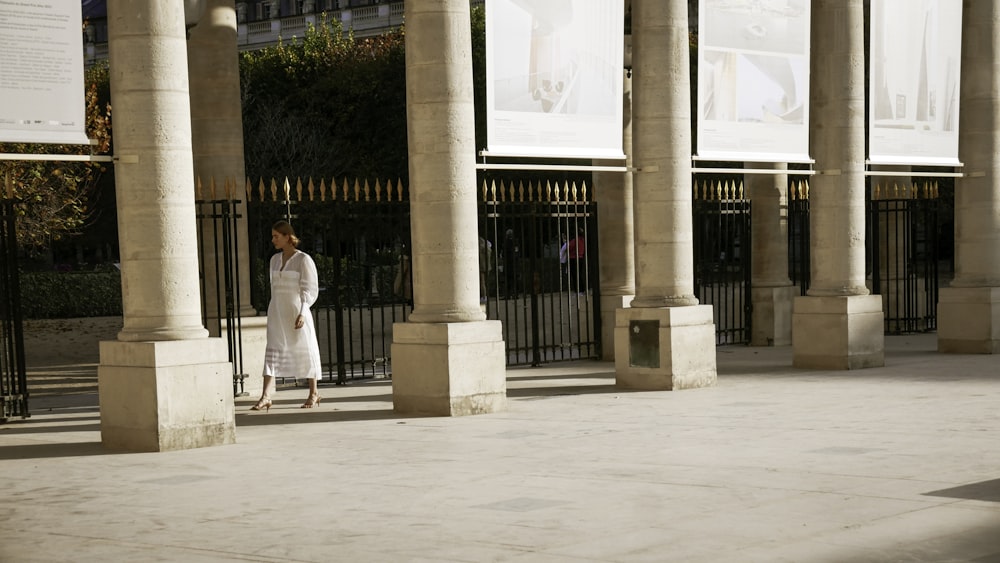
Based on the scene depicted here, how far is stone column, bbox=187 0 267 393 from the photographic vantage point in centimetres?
1620

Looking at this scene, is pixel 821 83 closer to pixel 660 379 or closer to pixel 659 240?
pixel 659 240

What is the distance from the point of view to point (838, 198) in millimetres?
16969

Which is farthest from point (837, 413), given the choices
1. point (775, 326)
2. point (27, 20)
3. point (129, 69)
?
point (775, 326)

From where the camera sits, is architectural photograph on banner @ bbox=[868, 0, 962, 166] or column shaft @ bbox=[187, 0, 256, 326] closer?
column shaft @ bbox=[187, 0, 256, 326]

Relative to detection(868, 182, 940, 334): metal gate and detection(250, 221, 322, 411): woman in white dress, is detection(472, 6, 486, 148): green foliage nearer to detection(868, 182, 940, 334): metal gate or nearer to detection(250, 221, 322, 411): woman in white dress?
detection(868, 182, 940, 334): metal gate

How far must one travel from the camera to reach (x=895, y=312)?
A: 24.9 metres

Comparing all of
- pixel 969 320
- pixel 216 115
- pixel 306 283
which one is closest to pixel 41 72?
pixel 306 283

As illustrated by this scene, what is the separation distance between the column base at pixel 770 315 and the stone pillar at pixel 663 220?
7.68 meters

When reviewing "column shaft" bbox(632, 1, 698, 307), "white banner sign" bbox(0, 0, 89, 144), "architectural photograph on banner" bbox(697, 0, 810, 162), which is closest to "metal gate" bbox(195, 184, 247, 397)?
"white banner sign" bbox(0, 0, 89, 144)

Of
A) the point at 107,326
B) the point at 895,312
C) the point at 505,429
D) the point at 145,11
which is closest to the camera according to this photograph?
the point at 145,11

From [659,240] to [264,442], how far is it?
546 centimetres

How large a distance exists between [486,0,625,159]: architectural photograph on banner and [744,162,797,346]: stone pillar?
8.26 m

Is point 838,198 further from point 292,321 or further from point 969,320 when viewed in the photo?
point 292,321

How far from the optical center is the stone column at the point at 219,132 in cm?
1620
